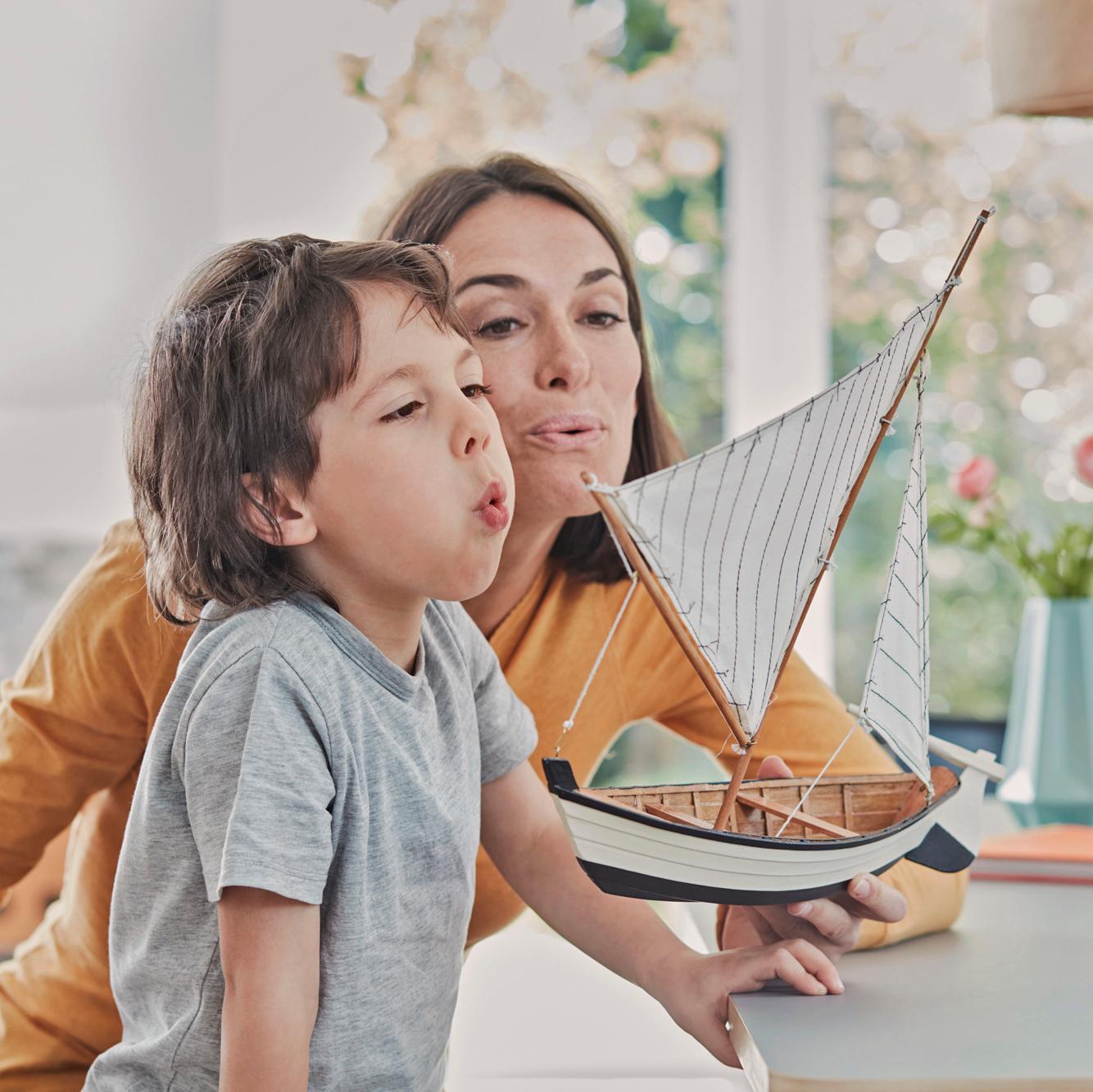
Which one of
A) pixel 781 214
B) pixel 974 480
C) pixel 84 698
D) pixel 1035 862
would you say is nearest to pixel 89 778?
pixel 84 698

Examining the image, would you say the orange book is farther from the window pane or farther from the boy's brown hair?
the window pane

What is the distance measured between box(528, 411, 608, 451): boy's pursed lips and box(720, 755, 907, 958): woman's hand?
0.99 ft

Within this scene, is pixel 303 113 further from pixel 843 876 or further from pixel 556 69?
pixel 843 876

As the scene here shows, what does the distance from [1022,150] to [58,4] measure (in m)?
1.98

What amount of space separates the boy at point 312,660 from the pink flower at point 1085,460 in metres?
1.07

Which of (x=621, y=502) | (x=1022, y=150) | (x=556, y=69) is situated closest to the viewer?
(x=621, y=502)

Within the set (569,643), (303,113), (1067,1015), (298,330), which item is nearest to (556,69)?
(303,113)

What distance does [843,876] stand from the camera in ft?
2.42

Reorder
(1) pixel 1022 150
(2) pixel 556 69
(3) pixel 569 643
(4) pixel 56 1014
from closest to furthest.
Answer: (4) pixel 56 1014 → (3) pixel 569 643 → (1) pixel 1022 150 → (2) pixel 556 69

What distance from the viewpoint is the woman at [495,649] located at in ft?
3.15

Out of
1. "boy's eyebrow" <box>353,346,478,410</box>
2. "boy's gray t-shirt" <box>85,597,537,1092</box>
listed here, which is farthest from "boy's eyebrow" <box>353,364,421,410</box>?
"boy's gray t-shirt" <box>85,597,537,1092</box>

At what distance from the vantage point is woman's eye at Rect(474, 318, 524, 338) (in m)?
1.01

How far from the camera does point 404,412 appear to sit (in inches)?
29.4

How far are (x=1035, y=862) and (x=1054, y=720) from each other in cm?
48
